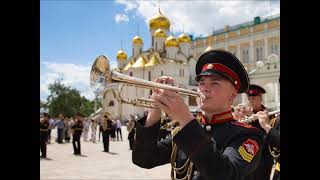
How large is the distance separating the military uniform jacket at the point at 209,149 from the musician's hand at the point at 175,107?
0.13ft

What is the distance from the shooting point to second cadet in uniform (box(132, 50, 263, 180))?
198 cm

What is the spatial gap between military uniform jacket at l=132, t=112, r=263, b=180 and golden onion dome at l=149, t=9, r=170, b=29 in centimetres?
5766

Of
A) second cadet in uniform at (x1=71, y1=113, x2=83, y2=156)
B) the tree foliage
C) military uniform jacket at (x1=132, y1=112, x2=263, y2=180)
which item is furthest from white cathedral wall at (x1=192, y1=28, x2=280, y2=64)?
military uniform jacket at (x1=132, y1=112, x2=263, y2=180)

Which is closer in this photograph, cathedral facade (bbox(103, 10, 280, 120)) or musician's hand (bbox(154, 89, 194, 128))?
musician's hand (bbox(154, 89, 194, 128))

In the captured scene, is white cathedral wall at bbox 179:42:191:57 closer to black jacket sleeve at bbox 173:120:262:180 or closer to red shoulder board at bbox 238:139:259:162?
red shoulder board at bbox 238:139:259:162

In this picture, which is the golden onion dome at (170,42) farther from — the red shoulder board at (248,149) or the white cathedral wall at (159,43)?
the red shoulder board at (248,149)

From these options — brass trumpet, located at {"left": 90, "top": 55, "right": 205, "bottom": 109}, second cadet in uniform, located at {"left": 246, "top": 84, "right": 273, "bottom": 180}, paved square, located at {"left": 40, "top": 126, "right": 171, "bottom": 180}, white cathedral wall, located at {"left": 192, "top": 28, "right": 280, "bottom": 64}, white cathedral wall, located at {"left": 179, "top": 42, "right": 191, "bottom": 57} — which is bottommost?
paved square, located at {"left": 40, "top": 126, "right": 171, "bottom": 180}

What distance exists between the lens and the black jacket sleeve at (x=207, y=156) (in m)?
1.88

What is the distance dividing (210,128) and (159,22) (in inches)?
2283

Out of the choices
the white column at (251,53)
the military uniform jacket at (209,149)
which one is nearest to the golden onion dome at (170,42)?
the white column at (251,53)

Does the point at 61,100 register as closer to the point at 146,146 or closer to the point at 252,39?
the point at 252,39

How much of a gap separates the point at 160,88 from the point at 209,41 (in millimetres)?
69486
